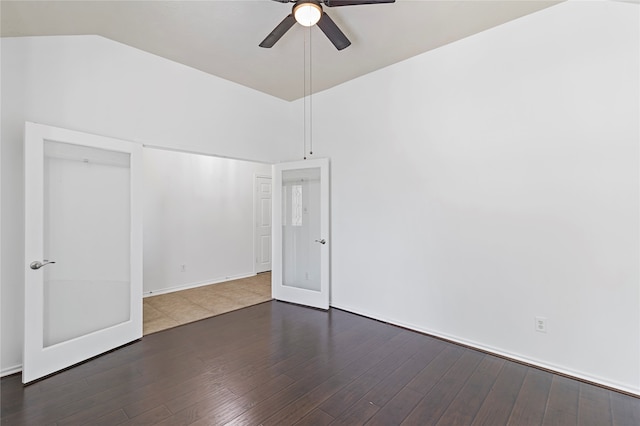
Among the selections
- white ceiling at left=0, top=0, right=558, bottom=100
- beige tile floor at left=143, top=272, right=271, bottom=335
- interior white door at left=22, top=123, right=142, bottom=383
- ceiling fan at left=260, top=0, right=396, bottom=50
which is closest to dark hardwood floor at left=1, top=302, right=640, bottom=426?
interior white door at left=22, top=123, right=142, bottom=383

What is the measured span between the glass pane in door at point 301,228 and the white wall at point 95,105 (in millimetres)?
923

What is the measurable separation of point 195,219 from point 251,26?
11.8 feet

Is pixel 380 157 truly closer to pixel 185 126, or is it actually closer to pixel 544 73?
pixel 544 73

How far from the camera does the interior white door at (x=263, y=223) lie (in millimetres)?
6277

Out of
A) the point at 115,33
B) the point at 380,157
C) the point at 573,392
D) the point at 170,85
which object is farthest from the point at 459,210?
the point at 115,33

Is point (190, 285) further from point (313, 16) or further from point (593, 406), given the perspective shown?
point (593, 406)

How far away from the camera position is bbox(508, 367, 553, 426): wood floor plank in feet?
6.33

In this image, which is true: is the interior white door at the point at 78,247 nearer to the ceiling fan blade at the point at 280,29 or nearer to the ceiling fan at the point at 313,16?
the ceiling fan blade at the point at 280,29

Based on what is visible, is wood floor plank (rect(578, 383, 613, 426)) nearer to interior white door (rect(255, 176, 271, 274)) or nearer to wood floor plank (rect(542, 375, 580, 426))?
wood floor plank (rect(542, 375, 580, 426))

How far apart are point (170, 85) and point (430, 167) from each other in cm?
323

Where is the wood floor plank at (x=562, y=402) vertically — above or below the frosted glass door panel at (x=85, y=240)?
below

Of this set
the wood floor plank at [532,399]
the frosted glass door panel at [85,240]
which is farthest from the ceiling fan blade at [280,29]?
the wood floor plank at [532,399]

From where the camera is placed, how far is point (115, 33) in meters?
2.80

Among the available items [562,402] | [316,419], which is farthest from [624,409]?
[316,419]
